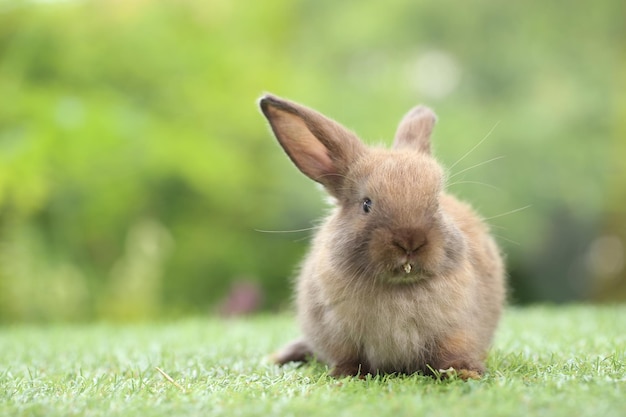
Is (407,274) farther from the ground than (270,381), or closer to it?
farther from the ground

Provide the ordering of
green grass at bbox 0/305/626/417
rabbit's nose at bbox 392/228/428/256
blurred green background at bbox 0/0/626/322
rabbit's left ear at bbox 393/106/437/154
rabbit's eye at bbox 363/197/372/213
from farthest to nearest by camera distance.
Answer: blurred green background at bbox 0/0/626/322, rabbit's left ear at bbox 393/106/437/154, rabbit's eye at bbox 363/197/372/213, rabbit's nose at bbox 392/228/428/256, green grass at bbox 0/305/626/417

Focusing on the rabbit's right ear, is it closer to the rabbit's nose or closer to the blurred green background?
the rabbit's nose

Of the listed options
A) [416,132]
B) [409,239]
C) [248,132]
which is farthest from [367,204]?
[248,132]

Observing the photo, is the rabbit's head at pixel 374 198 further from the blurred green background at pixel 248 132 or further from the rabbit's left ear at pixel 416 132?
the blurred green background at pixel 248 132

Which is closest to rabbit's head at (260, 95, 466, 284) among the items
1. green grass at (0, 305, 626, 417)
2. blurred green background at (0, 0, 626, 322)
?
green grass at (0, 305, 626, 417)

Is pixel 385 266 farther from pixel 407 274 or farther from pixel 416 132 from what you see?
pixel 416 132

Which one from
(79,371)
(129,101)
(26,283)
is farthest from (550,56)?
(79,371)

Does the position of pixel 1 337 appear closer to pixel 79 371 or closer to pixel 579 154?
pixel 79 371
